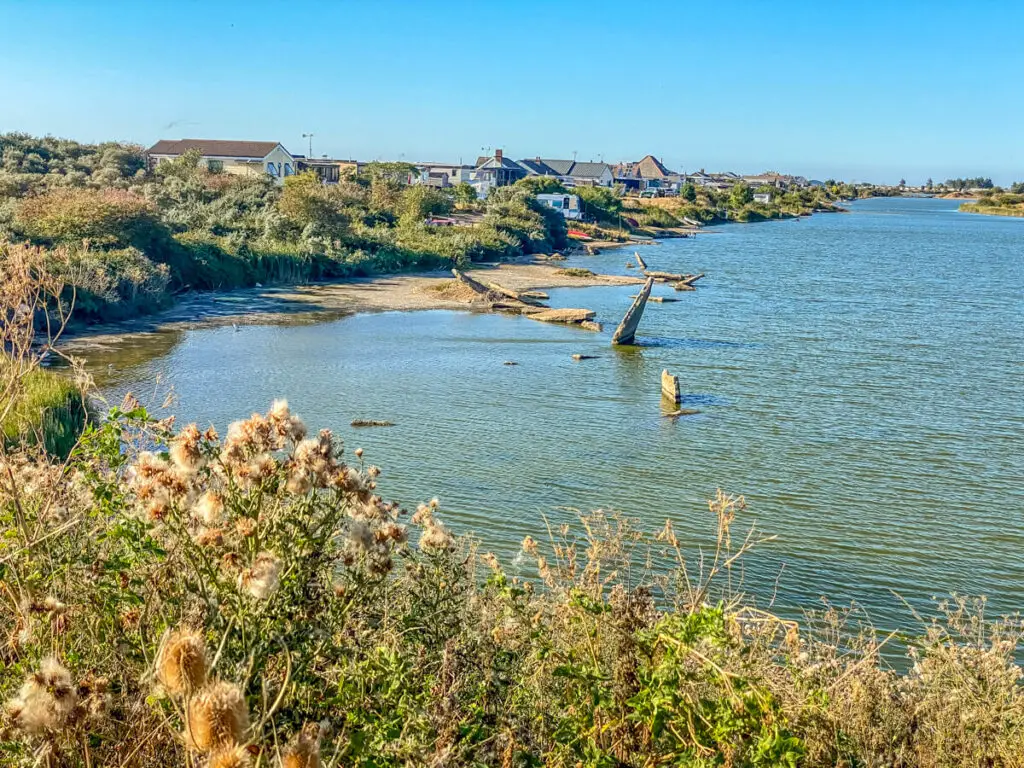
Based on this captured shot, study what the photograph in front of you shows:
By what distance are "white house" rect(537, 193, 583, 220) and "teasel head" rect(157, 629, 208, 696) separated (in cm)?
8298

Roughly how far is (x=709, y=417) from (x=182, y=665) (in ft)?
60.3

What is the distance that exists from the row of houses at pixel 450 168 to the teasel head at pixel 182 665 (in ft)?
221

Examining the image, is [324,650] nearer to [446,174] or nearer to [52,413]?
[52,413]

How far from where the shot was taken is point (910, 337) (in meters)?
31.1

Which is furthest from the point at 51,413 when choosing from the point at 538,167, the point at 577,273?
the point at 538,167

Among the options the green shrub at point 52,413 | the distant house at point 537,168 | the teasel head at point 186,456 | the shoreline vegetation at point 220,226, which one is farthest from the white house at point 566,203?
the teasel head at point 186,456

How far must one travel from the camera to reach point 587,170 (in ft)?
430

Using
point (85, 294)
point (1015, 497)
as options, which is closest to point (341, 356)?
point (85, 294)

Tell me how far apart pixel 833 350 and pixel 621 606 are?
82.1ft

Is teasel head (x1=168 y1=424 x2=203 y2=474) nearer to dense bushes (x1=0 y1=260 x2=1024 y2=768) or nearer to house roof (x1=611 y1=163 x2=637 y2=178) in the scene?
dense bushes (x1=0 y1=260 x2=1024 y2=768)

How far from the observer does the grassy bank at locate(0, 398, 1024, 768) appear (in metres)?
3.13

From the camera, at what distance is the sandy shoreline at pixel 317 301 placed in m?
28.8

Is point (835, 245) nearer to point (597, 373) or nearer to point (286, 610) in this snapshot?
point (597, 373)

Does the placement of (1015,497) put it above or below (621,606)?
below
